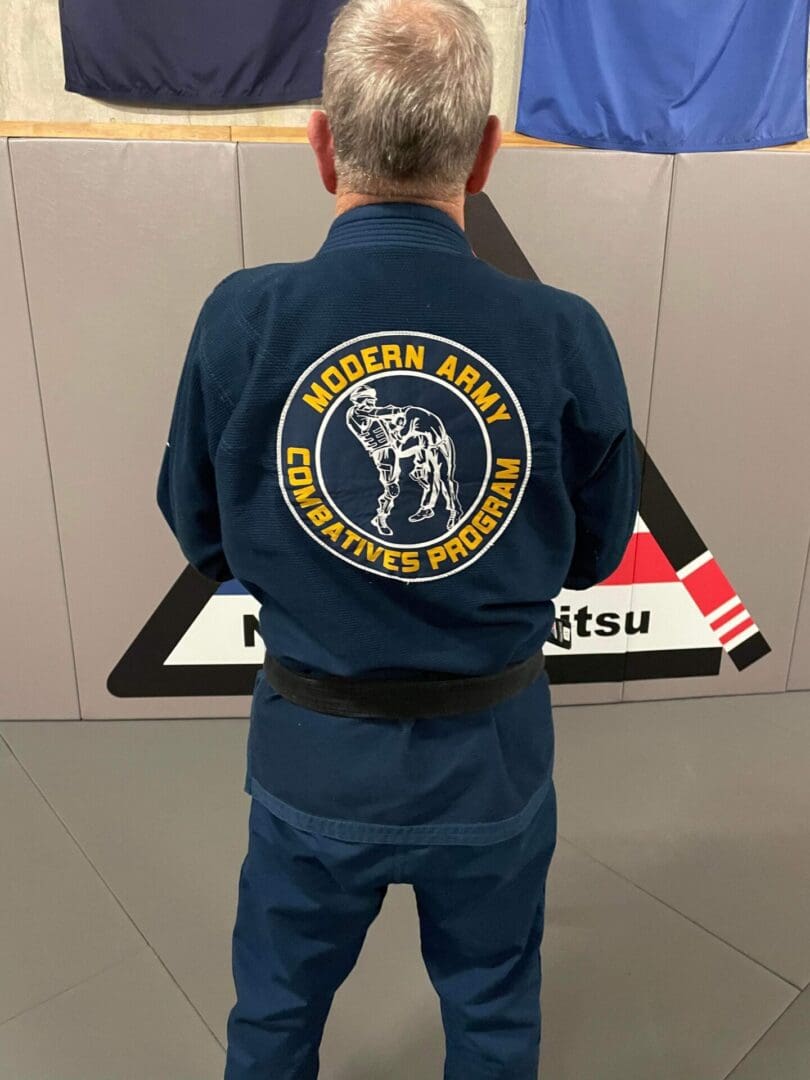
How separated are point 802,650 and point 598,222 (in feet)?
5.01

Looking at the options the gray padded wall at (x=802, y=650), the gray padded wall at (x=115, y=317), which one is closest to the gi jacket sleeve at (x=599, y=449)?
the gray padded wall at (x=115, y=317)

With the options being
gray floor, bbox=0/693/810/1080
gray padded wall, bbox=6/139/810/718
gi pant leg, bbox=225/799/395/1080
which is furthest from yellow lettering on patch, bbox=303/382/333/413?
gray padded wall, bbox=6/139/810/718

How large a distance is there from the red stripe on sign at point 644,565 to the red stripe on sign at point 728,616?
232 millimetres

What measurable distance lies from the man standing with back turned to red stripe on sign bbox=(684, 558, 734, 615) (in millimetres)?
1585

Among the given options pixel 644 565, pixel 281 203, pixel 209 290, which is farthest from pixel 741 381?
pixel 209 290

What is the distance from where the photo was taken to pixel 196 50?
2.50m

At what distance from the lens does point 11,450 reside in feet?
7.80

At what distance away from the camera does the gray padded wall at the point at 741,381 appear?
2328mm

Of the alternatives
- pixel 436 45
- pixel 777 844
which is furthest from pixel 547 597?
pixel 777 844

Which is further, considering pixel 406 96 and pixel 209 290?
pixel 209 290

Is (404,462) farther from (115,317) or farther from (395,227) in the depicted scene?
(115,317)

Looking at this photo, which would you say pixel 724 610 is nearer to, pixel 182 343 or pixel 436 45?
pixel 182 343

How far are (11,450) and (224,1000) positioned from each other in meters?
1.52

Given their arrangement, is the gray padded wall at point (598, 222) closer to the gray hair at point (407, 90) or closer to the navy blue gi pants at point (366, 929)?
the gray hair at point (407, 90)
